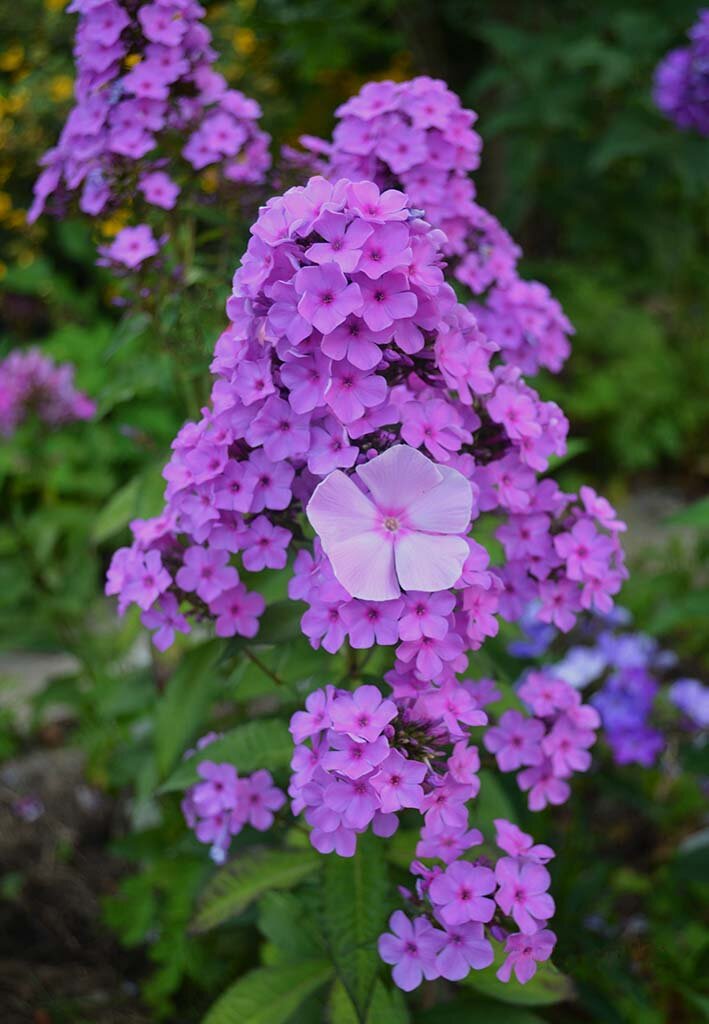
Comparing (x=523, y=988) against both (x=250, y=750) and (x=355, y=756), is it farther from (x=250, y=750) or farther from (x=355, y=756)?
(x=355, y=756)

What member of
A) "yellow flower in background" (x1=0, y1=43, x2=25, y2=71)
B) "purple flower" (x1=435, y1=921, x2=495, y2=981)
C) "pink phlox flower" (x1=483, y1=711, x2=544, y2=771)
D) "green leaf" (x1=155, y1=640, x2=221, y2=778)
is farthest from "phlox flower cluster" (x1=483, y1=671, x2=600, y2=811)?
"yellow flower in background" (x1=0, y1=43, x2=25, y2=71)

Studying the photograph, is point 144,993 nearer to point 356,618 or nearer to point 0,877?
point 0,877

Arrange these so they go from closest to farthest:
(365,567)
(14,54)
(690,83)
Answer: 1. (365,567)
2. (690,83)
3. (14,54)

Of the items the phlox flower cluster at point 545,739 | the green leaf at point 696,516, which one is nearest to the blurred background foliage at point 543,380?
the green leaf at point 696,516

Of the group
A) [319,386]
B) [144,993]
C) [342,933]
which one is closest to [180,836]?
[144,993]

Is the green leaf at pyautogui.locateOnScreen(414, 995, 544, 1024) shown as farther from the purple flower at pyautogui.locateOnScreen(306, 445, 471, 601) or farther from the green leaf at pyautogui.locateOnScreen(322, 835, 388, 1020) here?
the purple flower at pyautogui.locateOnScreen(306, 445, 471, 601)

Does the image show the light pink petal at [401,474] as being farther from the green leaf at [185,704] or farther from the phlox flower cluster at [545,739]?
the green leaf at [185,704]

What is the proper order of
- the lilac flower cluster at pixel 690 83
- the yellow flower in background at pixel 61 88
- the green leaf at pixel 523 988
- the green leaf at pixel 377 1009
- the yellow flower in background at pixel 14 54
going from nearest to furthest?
the green leaf at pixel 377 1009
the green leaf at pixel 523 988
the lilac flower cluster at pixel 690 83
the yellow flower in background at pixel 14 54
the yellow flower in background at pixel 61 88

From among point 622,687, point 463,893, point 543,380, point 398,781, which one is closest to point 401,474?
point 398,781
